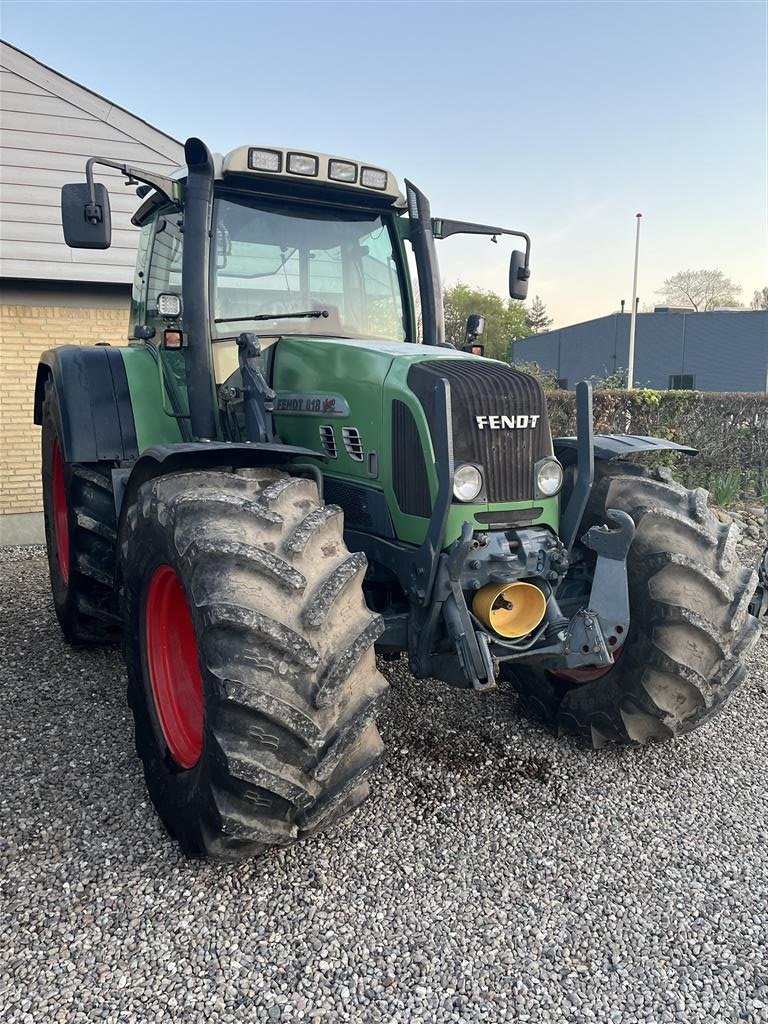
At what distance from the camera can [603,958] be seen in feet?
7.66

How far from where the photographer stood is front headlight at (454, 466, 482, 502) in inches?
113

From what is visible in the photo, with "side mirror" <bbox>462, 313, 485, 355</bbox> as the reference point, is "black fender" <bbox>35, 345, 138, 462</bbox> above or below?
below

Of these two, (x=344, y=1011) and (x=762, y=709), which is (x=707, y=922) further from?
(x=762, y=709)

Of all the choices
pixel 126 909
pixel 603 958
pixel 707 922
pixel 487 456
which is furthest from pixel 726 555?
pixel 126 909

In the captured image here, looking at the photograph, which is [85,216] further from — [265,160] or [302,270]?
[302,270]

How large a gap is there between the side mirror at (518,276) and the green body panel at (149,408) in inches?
76.9

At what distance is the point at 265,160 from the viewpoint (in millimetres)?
3486

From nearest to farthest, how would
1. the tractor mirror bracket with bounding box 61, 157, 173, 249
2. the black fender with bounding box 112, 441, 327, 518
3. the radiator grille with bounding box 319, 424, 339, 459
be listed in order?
the black fender with bounding box 112, 441, 327, 518
the radiator grille with bounding box 319, 424, 339, 459
the tractor mirror bracket with bounding box 61, 157, 173, 249

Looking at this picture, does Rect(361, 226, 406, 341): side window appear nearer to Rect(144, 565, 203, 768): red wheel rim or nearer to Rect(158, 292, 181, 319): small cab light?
Rect(158, 292, 181, 319): small cab light

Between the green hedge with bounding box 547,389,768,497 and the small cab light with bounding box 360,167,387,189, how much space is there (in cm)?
635

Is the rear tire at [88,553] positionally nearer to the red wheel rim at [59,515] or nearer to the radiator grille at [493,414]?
the red wheel rim at [59,515]

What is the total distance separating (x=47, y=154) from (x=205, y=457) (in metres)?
6.04

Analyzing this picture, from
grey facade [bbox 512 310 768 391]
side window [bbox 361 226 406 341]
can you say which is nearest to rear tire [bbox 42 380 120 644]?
side window [bbox 361 226 406 341]

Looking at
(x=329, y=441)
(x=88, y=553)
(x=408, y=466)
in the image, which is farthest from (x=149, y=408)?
(x=408, y=466)
